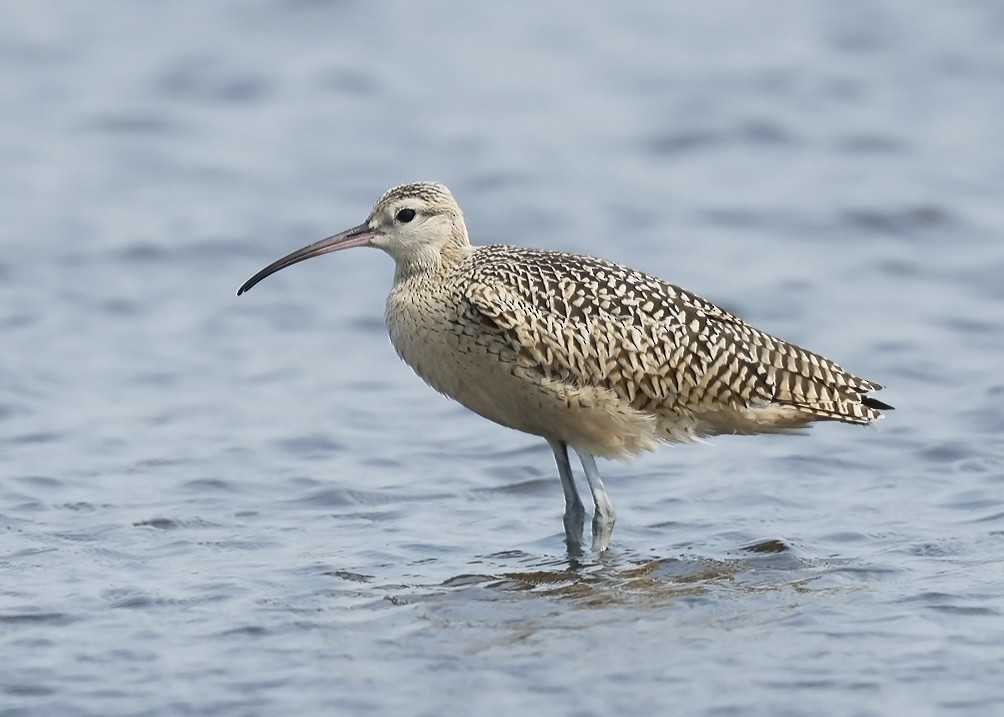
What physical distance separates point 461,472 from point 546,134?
685cm

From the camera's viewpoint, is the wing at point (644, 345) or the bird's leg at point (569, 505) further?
the bird's leg at point (569, 505)

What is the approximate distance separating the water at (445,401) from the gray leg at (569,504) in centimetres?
12

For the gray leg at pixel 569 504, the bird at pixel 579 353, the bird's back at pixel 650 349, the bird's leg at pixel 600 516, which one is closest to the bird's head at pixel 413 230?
the bird at pixel 579 353

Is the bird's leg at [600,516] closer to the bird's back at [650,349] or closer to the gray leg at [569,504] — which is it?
the gray leg at [569,504]

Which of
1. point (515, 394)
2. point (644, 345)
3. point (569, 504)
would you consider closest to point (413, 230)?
point (515, 394)

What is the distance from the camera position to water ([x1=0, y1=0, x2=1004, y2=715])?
7590mm

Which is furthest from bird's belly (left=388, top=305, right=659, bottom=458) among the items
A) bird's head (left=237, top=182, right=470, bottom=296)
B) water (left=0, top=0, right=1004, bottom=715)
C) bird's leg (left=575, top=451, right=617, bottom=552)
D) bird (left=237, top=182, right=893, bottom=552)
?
water (left=0, top=0, right=1004, bottom=715)

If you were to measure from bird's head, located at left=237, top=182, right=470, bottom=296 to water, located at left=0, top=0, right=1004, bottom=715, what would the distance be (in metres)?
1.31

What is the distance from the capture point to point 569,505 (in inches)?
372

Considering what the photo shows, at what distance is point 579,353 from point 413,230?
1061 mm

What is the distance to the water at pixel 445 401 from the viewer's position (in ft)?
24.9

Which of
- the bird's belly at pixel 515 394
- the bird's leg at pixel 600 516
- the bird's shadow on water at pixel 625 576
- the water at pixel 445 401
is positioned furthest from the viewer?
the bird's leg at pixel 600 516

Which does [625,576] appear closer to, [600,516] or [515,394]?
[600,516]

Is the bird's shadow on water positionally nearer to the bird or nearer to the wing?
the bird
